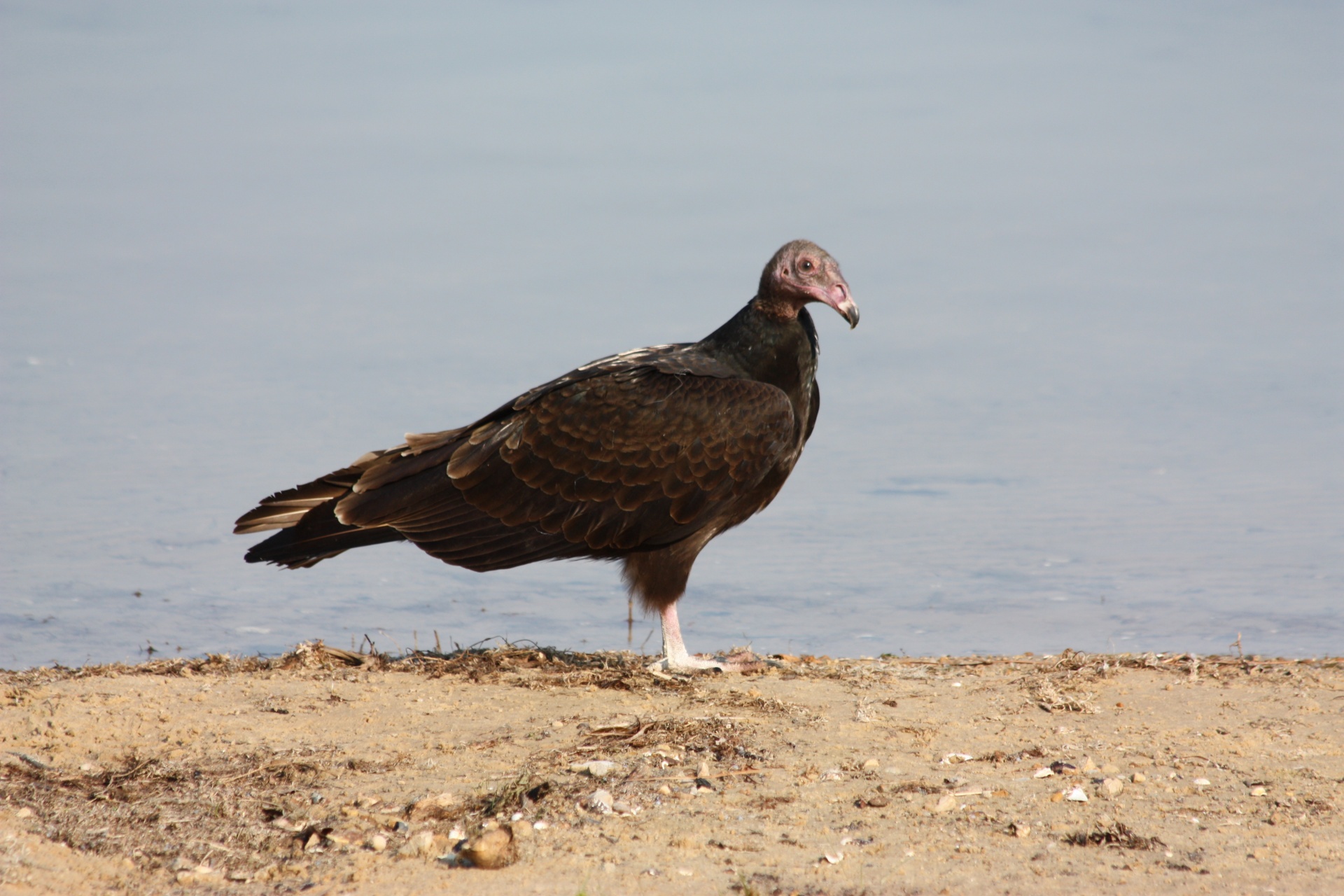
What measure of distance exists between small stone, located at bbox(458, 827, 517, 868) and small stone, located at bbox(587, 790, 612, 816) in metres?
0.37

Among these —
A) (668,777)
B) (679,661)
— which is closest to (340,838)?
(668,777)

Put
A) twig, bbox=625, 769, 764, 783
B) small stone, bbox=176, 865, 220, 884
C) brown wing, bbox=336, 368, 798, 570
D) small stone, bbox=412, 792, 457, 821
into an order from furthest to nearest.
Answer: brown wing, bbox=336, 368, 798, 570 < twig, bbox=625, 769, 764, 783 < small stone, bbox=412, 792, 457, 821 < small stone, bbox=176, 865, 220, 884

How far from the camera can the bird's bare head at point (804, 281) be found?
546 cm

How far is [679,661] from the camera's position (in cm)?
532

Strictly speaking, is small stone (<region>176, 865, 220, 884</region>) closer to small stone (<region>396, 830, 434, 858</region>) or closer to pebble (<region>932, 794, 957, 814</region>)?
small stone (<region>396, 830, 434, 858</region>)

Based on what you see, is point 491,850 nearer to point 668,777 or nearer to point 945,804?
point 668,777

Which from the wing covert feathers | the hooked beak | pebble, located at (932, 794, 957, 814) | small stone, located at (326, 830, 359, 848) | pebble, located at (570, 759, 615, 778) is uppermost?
the hooked beak

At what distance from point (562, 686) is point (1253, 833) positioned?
2271 mm

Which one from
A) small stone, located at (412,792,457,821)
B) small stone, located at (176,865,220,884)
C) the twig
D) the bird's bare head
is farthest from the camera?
the bird's bare head

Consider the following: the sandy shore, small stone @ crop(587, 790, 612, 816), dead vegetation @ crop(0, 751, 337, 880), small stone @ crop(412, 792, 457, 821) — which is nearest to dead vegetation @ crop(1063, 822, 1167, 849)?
the sandy shore

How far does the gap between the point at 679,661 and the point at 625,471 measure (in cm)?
72

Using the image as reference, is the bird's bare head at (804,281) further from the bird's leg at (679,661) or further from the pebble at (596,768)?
the pebble at (596,768)

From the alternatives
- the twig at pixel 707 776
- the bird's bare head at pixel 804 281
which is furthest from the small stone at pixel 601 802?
the bird's bare head at pixel 804 281

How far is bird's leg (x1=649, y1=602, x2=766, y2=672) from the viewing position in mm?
5266
